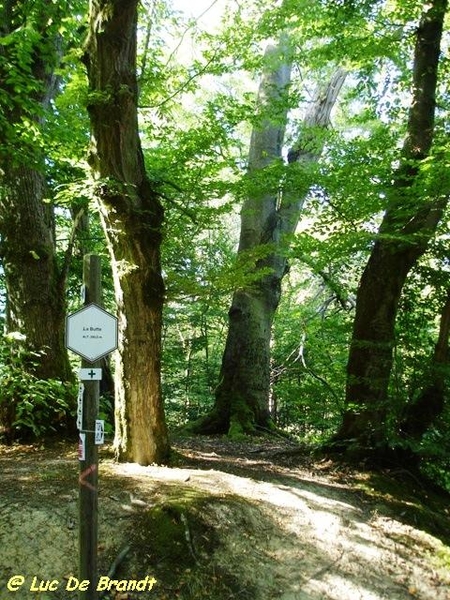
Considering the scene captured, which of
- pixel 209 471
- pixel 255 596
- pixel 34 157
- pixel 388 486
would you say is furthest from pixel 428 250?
pixel 34 157

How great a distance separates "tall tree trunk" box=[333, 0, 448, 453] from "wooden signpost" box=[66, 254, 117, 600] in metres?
3.76

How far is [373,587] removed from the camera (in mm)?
3814

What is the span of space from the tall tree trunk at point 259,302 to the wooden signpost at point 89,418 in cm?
612

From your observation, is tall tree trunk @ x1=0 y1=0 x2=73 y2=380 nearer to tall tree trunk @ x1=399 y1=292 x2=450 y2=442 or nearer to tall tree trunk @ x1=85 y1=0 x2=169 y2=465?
tall tree trunk @ x1=85 y1=0 x2=169 y2=465

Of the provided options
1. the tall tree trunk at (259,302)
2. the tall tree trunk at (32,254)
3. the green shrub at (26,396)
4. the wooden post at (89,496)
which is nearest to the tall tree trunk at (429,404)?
the tall tree trunk at (259,302)

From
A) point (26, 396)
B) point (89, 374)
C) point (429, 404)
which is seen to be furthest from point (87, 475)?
point (429, 404)

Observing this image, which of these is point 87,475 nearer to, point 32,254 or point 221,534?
point 221,534

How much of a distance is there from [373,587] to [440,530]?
1594mm

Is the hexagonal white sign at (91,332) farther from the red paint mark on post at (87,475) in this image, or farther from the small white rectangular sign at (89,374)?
the red paint mark on post at (87,475)

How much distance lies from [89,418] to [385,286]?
452 cm

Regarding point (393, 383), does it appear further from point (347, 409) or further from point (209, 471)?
point (209, 471)

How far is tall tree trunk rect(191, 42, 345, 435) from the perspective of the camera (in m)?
9.59

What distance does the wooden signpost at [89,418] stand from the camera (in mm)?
2850

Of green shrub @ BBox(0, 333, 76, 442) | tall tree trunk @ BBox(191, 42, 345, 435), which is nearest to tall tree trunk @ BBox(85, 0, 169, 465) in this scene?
green shrub @ BBox(0, 333, 76, 442)
